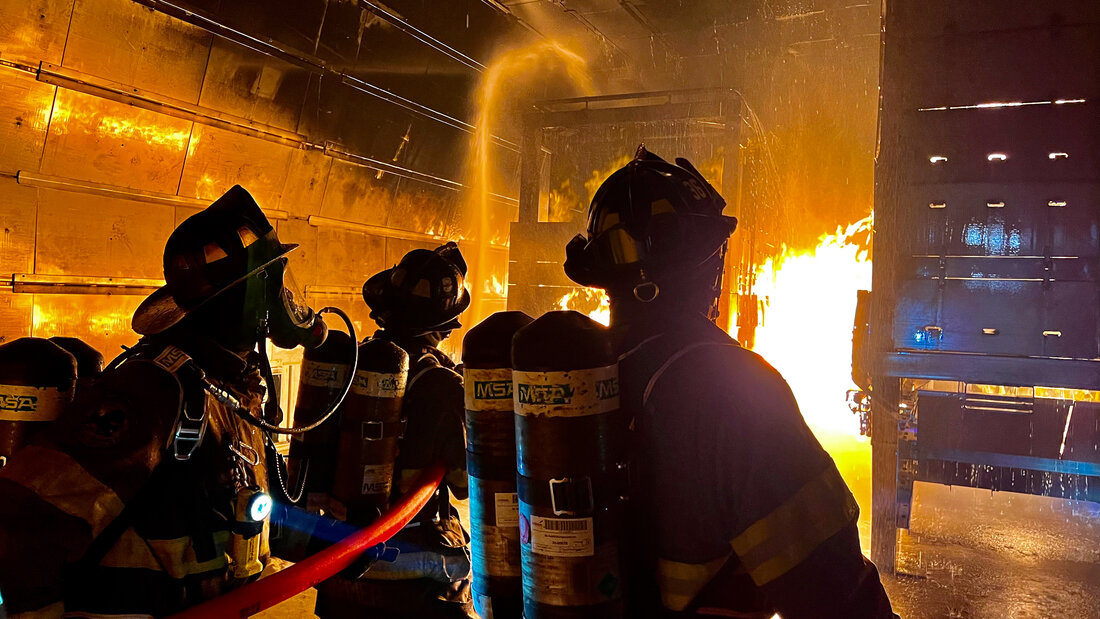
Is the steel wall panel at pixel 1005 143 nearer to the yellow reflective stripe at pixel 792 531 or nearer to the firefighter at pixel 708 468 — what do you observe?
the firefighter at pixel 708 468

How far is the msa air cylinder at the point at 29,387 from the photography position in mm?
2006

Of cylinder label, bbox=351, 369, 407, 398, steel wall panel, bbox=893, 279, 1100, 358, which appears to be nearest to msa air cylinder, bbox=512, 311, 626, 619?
cylinder label, bbox=351, 369, 407, 398

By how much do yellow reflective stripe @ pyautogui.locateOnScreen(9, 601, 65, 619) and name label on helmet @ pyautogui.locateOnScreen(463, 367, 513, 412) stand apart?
1.03 m

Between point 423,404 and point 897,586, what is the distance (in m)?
3.89

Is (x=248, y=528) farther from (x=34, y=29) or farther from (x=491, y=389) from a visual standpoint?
(x=34, y=29)

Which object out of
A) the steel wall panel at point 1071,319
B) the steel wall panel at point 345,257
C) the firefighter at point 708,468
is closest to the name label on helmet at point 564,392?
the firefighter at point 708,468

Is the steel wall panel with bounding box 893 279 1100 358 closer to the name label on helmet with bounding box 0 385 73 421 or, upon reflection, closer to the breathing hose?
the breathing hose

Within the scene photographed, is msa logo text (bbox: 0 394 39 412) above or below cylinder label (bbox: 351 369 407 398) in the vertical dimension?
below

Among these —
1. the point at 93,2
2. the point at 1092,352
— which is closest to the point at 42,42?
the point at 93,2

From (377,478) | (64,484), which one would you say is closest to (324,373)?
(377,478)

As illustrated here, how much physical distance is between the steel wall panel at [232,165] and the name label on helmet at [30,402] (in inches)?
160

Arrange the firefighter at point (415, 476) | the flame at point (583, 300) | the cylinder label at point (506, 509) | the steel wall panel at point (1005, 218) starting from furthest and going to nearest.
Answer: the flame at point (583, 300)
the steel wall panel at point (1005, 218)
the firefighter at point (415, 476)
the cylinder label at point (506, 509)

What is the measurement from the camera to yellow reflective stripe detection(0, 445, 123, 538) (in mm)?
1516

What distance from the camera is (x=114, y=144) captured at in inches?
201
